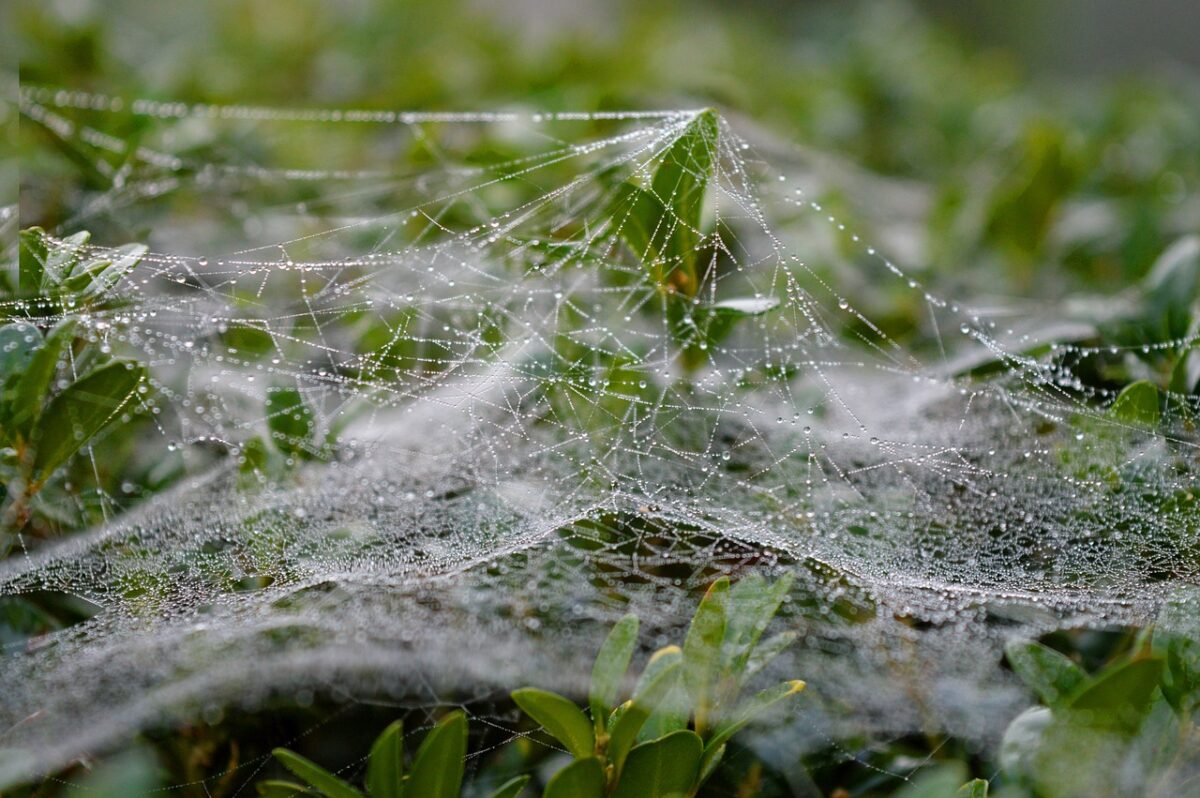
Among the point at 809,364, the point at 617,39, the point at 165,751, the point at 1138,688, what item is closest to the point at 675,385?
the point at 809,364

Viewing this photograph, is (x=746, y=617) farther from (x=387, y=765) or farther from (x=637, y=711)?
(x=387, y=765)

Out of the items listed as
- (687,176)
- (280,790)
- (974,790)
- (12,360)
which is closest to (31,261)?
(12,360)

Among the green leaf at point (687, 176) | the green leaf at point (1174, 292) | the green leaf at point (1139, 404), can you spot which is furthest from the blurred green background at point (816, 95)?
the green leaf at point (1139, 404)

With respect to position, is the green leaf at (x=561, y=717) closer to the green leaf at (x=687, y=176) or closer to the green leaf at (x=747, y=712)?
the green leaf at (x=747, y=712)

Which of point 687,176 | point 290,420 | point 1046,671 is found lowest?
point 1046,671

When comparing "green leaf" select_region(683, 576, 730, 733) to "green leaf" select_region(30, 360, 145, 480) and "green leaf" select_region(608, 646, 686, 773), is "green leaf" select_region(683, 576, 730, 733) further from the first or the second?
"green leaf" select_region(30, 360, 145, 480)

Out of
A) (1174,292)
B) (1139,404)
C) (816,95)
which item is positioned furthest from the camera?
(816,95)

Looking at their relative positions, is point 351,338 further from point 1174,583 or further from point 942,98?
point 942,98
